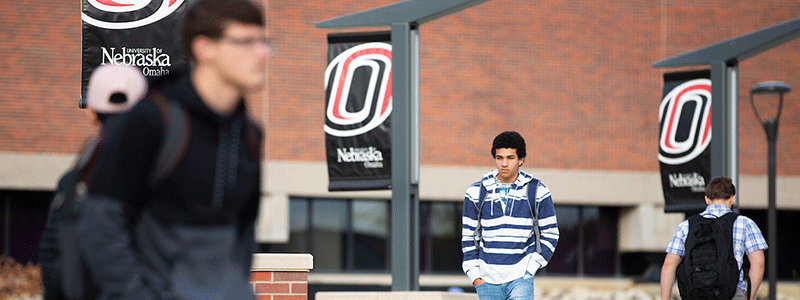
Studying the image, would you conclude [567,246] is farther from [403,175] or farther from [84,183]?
[84,183]

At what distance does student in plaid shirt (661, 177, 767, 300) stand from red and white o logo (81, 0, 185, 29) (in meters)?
4.09

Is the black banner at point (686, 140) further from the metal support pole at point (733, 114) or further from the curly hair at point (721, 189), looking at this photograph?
the curly hair at point (721, 189)

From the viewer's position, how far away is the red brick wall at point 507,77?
2155 cm

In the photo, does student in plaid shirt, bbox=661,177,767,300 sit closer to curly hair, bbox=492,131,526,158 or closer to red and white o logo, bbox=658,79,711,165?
curly hair, bbox=492,131,526,158

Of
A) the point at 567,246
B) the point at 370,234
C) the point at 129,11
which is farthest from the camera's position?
the point at 567,246

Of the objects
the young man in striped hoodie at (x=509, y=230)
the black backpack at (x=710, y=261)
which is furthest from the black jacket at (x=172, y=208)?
the black backpack at (x=710, y=261)

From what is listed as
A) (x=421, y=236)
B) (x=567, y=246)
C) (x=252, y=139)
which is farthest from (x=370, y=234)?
(x=252, y=139)

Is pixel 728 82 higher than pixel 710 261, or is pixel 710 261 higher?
pixel 728 82

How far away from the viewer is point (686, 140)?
13906 mm

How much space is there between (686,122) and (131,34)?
8.55 m

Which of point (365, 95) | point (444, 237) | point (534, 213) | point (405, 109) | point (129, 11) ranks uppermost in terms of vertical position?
point (129, 11)

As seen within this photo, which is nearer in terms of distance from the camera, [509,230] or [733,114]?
[509,230]

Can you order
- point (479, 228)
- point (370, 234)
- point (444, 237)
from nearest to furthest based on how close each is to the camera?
point (479, 228), point (370, 234), point (444, 237)

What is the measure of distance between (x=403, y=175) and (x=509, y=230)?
268 cm
